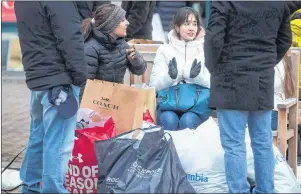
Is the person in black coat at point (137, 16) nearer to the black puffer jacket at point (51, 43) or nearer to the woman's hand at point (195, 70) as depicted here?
the woman's hand at point (195, 70)

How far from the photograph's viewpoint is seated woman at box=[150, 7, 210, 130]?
5312 mm

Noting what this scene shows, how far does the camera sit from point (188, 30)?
5418 mm

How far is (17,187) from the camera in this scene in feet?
16.9

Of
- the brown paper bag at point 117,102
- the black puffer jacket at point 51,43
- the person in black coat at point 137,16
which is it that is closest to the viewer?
Result: the black puffer jacket at point 51,43

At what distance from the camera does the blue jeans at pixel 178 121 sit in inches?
207

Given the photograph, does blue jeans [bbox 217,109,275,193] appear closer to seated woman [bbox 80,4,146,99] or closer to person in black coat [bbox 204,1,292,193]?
person in black coat [bbox 204,1,292,193]

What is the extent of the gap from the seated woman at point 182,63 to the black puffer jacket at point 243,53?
1037 millimetres

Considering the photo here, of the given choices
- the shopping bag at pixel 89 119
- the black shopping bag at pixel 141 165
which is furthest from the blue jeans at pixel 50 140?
the shopping bag at pixel 89 119

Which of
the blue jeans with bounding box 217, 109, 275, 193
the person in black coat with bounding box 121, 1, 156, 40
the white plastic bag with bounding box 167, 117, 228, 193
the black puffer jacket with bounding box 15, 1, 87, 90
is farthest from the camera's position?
the person in black coat with bounding box 121, 1, 156, 40

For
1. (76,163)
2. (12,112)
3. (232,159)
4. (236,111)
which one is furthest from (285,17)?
(12,112)

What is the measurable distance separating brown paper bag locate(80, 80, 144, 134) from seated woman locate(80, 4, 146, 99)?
0.16 meters

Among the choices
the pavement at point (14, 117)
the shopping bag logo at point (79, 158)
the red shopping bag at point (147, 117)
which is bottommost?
the pavement at point (14, 117)

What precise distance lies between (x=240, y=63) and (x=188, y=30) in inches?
50.1

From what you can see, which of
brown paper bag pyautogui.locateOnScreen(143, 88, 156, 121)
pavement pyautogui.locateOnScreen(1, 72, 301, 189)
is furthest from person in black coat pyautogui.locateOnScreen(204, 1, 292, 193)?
pavement pyautogui.locateOnScreen(1, 72, 301, 189)
